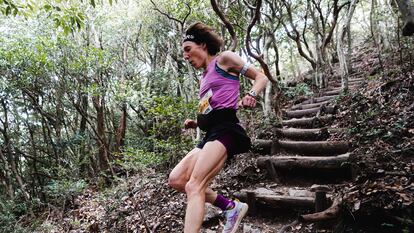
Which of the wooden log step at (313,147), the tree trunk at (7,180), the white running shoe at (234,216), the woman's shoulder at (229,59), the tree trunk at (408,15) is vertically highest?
the tree trunk at (408,15)

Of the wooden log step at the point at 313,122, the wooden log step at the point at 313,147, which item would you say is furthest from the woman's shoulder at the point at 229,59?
the wooden log step at the point at 313,122

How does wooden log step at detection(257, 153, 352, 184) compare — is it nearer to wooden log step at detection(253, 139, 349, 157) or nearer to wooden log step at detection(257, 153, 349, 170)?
wooden log step at detection(257, 153, 349, 170)

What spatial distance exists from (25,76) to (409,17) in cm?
1170

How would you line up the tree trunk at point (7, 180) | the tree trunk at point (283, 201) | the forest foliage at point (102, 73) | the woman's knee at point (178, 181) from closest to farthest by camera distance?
the woman's knee at point (178, 181), the tree trunk at point (283, 201), the forest foliage at point (102, 73), the tree trunk at point (7, 180)

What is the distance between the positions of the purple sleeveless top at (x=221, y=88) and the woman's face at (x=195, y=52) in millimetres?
183

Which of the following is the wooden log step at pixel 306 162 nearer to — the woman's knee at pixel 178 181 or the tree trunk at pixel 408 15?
the woman's knee at pixel 178 181

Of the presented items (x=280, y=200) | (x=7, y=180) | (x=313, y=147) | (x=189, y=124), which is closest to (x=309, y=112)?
(x=313, y=147)

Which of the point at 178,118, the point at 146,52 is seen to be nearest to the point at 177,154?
the point at 178,118

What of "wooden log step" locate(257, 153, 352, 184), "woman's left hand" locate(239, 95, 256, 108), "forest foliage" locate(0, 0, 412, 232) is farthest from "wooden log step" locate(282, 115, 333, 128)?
"woman's left hand" locate(239, 95, 256, 108)

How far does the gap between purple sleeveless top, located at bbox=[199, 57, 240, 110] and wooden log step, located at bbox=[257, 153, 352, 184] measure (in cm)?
201

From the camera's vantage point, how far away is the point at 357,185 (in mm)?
3049

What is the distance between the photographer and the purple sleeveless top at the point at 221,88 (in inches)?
104

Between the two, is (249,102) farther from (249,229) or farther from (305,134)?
(305,134)

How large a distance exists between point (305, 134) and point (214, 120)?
148 inches
